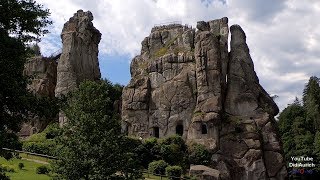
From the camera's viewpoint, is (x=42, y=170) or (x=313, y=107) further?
(x=313, y=107)

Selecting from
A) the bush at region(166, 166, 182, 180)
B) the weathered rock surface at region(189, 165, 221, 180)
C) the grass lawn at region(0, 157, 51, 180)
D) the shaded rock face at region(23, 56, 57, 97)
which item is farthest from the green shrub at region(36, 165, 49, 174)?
the shaded rock face at region(23, 56, 57, 97)

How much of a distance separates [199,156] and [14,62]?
137 feet

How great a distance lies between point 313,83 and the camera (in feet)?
290

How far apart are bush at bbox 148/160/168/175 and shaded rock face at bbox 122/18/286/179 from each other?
8419mm

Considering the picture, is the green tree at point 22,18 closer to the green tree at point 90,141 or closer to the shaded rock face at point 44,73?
the green tree at point 90,141

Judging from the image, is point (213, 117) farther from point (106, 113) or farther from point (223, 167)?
point (106, 113)

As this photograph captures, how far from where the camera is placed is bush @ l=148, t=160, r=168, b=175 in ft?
166

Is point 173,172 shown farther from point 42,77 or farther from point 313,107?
point 313,107

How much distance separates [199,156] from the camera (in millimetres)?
54844

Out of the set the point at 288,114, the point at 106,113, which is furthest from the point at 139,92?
the point at 288,114

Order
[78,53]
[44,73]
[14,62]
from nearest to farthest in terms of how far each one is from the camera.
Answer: [14,62] < [78,53] < [44,73]

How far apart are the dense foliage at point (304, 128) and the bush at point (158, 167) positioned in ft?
121

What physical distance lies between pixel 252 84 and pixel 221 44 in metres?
8.21

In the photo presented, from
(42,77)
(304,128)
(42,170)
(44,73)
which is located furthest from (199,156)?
(304,128)
